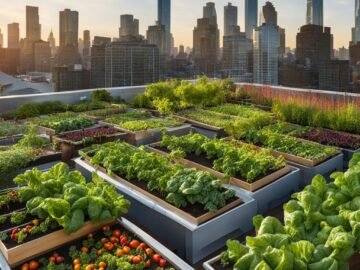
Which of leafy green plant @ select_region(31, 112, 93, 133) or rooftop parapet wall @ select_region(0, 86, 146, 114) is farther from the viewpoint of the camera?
rooftop parapet wall @ select_region(0, 86, 146, 114)

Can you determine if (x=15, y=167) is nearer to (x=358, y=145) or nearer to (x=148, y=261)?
(x=148, y=261)

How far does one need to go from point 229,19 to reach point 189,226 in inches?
1591

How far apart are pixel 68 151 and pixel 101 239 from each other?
298cm

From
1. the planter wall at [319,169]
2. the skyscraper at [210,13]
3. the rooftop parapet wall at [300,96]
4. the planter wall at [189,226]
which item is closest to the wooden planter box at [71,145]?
the planter wall at [189,226]

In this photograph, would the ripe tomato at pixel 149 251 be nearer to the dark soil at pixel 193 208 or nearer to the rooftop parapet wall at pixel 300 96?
the dark soil at pixel 193 208

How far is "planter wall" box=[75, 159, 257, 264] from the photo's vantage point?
355cm

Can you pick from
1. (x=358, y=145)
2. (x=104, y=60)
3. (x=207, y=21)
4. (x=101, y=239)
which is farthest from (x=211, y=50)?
(x=101, y=239)

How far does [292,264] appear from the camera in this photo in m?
2.45

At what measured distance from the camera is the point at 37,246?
3158 millimetres

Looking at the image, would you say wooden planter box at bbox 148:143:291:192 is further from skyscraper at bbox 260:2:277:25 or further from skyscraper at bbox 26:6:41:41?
skyscraper at bbox 26:6:41:41

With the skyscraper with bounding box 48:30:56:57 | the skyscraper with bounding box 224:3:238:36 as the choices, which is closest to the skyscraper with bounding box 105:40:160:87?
the skyscraper with bounding box 224:3:238:36

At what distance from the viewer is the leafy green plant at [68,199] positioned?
10.8 feet

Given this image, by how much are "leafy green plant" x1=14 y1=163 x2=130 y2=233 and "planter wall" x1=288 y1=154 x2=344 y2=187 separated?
2622 mm

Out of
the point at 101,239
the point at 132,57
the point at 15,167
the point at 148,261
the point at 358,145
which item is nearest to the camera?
the point at 148,261
